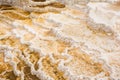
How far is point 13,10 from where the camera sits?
9961 mm

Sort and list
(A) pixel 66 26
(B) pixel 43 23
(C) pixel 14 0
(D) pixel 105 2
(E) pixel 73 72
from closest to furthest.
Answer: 1. (E) pixel 73 72
2. (A) pixel 66 26
3. (B) pixel 43 23
4. (D) pixel 105 2
5. (C) pixel 14 0

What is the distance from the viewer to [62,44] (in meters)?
6.75

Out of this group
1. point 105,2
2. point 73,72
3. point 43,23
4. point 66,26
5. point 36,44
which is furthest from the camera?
point 105,2

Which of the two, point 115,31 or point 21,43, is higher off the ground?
point 115,31

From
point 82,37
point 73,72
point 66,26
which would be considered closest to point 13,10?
point 66,26

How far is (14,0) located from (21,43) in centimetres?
410

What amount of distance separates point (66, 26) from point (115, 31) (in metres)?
1.64

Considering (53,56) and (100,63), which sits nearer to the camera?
(100,63)

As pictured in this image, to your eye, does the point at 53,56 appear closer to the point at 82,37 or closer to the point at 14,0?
the point at 82,37

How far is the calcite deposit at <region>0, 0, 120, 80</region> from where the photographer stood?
212 inches

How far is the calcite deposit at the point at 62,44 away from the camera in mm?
5395

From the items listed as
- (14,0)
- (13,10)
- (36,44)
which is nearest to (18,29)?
(36,44)

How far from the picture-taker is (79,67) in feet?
17.9

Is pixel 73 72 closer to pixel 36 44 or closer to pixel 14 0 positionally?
pixel 36 44
